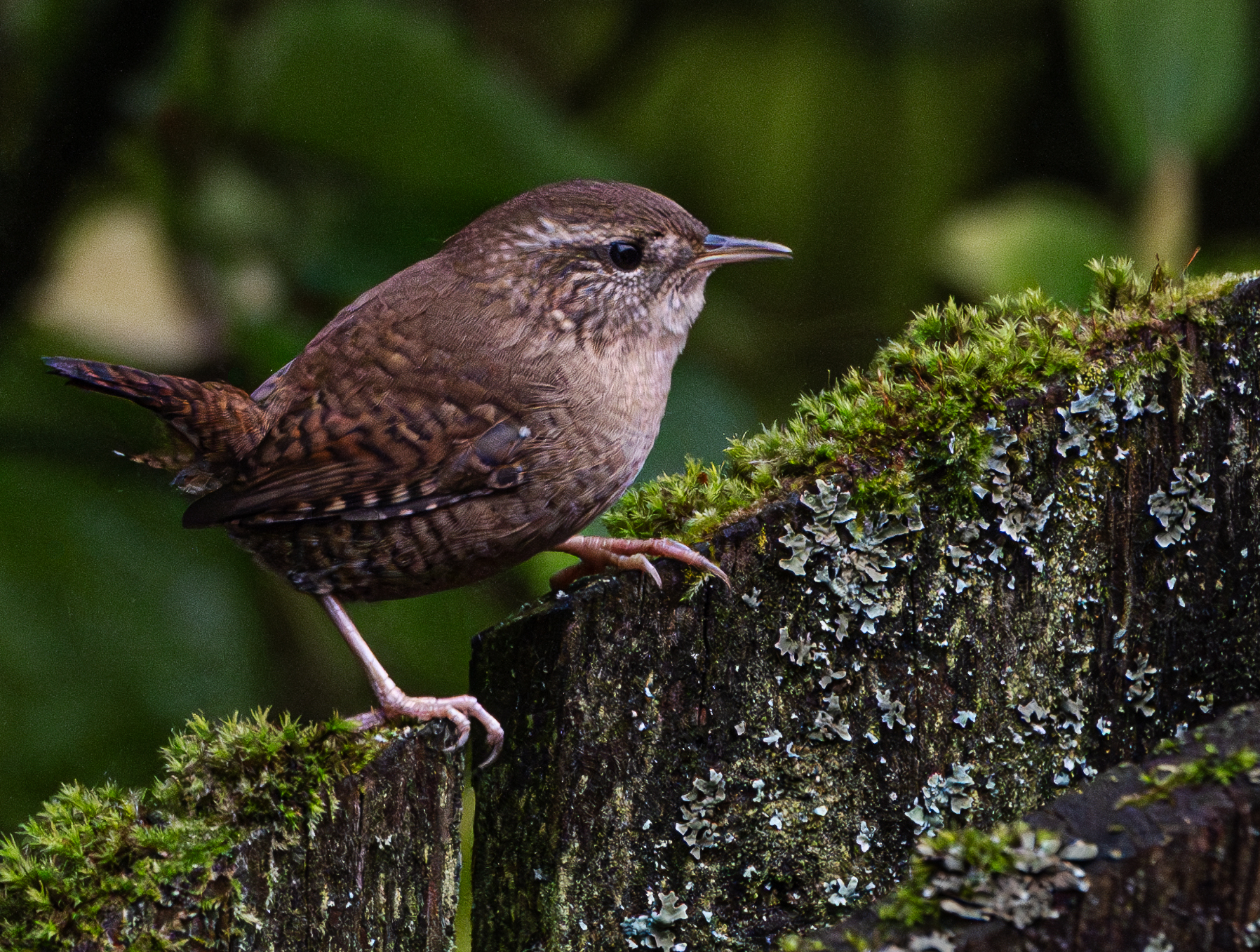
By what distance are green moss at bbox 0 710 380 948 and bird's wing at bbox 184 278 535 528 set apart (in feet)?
2.34

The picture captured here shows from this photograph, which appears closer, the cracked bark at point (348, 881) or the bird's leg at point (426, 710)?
the cracked bark at point (348, 881)

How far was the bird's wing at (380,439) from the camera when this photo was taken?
2.24m

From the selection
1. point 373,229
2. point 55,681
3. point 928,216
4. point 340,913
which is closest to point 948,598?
point 340,913

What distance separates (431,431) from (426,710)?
0.64 metres

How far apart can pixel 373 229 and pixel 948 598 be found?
188 cm

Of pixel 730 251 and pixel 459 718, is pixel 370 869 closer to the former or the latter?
pixel 459 718

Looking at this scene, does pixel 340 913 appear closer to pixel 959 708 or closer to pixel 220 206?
pixel 959 708

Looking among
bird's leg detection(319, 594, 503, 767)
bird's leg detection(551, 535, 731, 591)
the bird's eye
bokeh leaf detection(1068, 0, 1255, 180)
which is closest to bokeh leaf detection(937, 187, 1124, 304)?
bokeh leaf detection(1068, 0, 1255, 180)

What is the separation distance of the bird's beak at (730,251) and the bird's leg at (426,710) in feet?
3.50

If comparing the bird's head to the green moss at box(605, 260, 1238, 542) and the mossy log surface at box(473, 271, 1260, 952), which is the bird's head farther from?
the mossy log surface at box(473, 271, 1260, 952)

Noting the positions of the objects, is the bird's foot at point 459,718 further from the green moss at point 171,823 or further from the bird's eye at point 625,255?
the bird's eye at point 625,255

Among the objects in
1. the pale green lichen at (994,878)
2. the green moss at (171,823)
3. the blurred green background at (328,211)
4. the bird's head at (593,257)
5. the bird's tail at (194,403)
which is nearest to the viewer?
the pale green lichen at (994,878)

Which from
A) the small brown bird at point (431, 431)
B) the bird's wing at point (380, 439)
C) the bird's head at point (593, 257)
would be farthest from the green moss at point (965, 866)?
the bird's head at point (593, 257)

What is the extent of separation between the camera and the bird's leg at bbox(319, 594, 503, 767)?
66.3 inches
